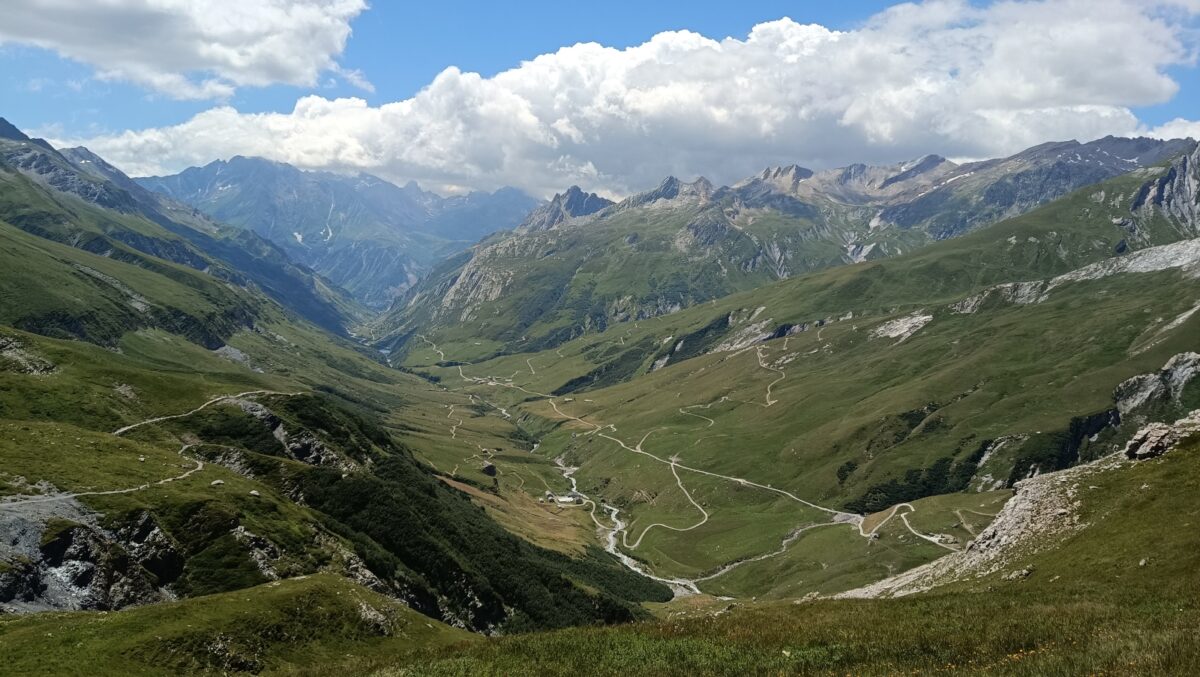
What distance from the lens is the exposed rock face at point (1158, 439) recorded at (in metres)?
78.9

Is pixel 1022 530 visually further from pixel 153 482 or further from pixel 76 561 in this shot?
pixel 153 482

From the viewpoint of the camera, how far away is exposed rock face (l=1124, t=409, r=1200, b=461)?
78.9m

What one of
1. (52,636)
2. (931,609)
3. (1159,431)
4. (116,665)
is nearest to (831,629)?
(931,609)

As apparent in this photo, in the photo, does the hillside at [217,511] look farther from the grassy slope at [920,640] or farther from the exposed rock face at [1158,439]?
the exposed rock face at [1158,439]

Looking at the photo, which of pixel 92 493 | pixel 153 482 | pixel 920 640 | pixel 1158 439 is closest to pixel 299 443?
pixel 153 482

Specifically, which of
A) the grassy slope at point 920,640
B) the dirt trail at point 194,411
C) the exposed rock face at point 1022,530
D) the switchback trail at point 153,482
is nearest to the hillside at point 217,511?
the switchback trail at point 153,482

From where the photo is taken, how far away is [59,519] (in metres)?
70.4

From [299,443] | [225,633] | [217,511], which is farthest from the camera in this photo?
[299,443]

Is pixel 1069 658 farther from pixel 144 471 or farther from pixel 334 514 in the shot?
pixel 334 514

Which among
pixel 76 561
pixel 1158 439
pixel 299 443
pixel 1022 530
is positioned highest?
pixel 1158 439

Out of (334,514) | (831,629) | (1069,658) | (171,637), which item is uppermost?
(1069,658)

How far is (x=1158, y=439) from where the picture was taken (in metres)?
80.2

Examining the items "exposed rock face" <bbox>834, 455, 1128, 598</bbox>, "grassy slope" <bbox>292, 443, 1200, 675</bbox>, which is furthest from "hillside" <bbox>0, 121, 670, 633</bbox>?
→ "exposed rock face" <bbox>834, 455, 1128, 598</bbox>

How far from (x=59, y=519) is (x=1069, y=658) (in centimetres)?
8358
